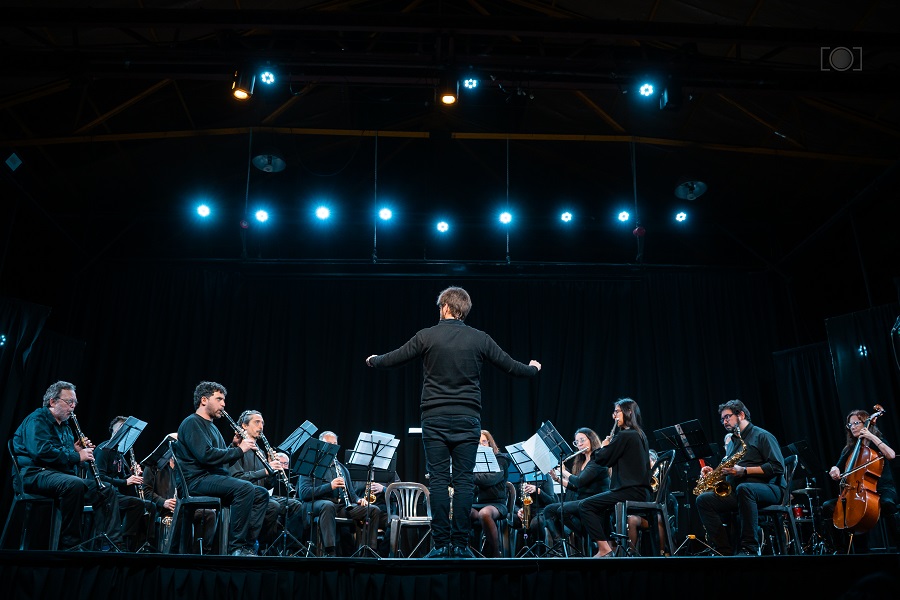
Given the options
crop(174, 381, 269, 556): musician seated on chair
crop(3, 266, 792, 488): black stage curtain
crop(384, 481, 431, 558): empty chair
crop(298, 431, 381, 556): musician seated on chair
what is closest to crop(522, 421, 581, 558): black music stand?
crop(384, 481, 431, 558): empty chair

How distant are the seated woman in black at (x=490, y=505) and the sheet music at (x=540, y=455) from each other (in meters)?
0.67

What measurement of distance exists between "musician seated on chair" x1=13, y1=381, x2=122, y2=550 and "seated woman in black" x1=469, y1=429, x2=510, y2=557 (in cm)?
349

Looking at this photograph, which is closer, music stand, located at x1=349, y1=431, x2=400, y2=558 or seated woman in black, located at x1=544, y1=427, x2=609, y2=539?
seated woman in black, located at x1=544, y1=427, x2=609, y2=539

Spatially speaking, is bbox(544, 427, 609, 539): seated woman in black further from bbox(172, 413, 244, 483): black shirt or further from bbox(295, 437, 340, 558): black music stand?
bbox(172, 413, 244, 483): black shirt

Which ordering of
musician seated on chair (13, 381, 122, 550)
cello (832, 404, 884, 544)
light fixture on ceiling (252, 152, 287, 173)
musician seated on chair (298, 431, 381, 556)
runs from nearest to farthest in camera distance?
musician seated on chair (13, 381, 122, 550) → cello (832, 404, 884, 544) → musician seated on chair (298, 431, 381, 556) → light fixture on ceiling (252, 152, 287, 173)

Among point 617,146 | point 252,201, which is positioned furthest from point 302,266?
point 617,146

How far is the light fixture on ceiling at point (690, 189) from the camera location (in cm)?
1060

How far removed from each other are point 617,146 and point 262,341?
20.1 feet

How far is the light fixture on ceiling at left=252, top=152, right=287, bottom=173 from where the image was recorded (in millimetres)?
10404

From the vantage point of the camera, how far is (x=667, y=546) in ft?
22.3

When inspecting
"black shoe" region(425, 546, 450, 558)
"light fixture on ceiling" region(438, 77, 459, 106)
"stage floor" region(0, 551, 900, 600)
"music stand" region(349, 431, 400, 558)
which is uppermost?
"light fixture on ceiling" region(438, 77, 459, 106)

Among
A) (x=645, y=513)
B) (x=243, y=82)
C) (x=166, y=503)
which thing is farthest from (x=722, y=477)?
(x=243, y=82)

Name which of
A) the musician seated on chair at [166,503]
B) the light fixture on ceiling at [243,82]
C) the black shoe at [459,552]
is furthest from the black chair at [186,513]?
the light fixture on ceiling at [243,82]

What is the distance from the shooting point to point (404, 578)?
175 inches
